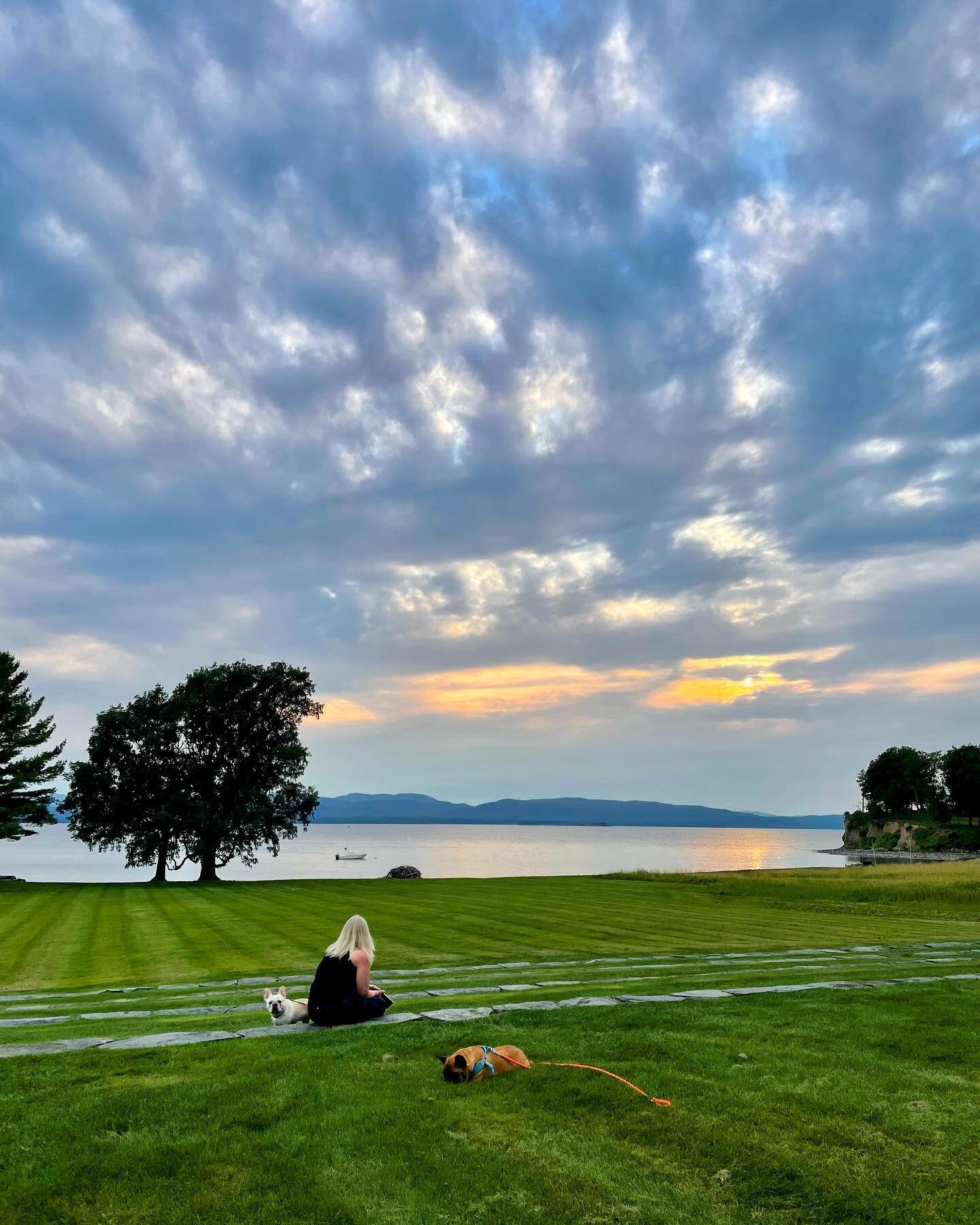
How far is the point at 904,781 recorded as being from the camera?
17550 cm

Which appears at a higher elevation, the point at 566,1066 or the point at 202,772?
the point at 202,772

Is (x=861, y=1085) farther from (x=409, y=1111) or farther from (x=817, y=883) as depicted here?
(x=817, y=883)

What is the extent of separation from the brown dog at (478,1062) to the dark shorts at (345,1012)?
8.99 feet

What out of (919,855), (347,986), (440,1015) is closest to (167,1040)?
(347,986)

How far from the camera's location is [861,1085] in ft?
24.5

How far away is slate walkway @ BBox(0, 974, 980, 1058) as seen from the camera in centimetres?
934

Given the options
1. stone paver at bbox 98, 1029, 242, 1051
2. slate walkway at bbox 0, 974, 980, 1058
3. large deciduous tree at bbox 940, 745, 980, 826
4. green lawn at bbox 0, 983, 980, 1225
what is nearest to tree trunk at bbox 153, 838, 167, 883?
slate walkway at bbox 0, 974, 980, 1058

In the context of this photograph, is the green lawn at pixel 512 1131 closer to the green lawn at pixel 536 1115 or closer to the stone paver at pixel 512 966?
the green lawn at pixel 536 1115

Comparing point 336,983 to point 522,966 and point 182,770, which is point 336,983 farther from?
point 182,770

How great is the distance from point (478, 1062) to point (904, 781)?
→ 194228 millimetres

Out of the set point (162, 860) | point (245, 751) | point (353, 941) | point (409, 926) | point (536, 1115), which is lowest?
point (409, 926)

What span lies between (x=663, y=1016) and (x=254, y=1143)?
18.5 feet

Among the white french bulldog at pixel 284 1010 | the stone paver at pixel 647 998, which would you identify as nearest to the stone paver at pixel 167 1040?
the white french bulldog at pixel 284 1010

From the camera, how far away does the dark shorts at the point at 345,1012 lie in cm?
1032
